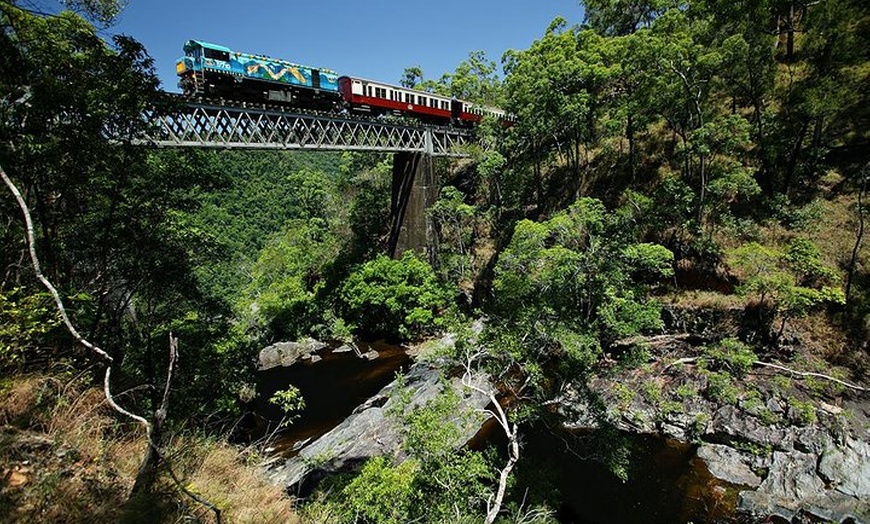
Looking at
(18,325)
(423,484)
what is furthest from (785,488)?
Result: (18,325)

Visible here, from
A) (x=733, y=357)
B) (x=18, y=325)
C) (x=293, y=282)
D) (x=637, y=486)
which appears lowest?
(x=637, y=486)

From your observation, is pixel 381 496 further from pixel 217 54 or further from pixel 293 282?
pixel 293 282

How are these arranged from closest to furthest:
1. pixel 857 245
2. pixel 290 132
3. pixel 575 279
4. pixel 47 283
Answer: pixel 47 283, pixel 575 279, pixel 857 245, pixel 290 132

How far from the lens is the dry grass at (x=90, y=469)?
348 cm

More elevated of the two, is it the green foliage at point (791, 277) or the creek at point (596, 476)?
the green foliage at point (791, 277)

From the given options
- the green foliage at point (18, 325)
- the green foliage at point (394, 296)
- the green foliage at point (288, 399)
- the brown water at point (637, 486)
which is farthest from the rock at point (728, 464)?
the green foliage at point (18, 325)

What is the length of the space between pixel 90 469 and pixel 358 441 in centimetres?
849

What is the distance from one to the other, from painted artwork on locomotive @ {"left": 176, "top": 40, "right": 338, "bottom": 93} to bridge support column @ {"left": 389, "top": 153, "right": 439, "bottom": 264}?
Result: 19.3ft

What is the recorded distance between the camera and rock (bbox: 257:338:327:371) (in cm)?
2039

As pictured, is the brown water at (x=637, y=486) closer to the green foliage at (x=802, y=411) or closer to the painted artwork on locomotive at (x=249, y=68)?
the green foliage at (x=802, y=411)

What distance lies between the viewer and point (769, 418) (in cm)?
1171

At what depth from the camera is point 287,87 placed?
2073 cm

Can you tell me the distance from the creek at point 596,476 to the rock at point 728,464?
256 mm

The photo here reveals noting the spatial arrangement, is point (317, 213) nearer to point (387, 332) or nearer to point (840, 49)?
point (387, 332)
